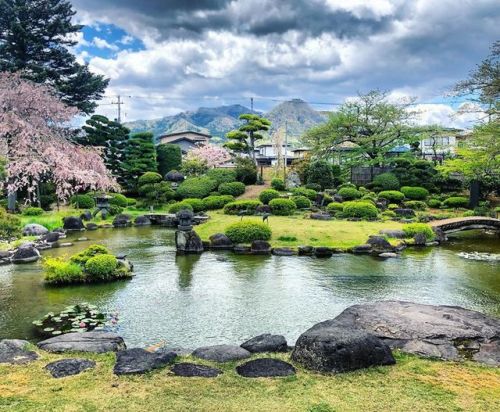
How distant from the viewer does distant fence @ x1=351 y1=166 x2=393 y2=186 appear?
3638 centimetres

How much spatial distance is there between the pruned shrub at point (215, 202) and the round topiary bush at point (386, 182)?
11.5 meters

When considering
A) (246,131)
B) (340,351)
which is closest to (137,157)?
(246,131)

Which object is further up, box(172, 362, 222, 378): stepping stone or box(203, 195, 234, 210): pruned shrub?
box(203, 195, 234, 210): pruned shrub

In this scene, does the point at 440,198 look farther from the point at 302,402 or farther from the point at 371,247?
the point at 302,402

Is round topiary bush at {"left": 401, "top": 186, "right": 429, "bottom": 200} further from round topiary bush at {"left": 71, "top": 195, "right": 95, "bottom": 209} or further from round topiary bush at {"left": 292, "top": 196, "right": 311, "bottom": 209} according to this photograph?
round topiary bush at {"left": 71, "top": 195, "right": 95, "bottom": 209}

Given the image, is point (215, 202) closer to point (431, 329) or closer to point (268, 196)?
point (268, 196)

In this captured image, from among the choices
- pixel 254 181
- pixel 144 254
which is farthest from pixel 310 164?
pixel 144 254

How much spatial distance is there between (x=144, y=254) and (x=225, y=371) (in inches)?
482

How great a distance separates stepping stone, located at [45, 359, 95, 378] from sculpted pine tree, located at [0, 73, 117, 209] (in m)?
4.70

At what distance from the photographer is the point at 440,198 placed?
32156 mm

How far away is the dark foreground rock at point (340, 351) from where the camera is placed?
5.32 meters

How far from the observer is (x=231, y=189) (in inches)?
1334

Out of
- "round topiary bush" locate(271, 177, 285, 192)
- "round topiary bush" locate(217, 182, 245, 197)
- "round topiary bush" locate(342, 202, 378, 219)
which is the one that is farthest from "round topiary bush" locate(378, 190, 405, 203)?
"round topiary bush" locate(217, 182, 245, 197)

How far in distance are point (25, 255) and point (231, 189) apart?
1986 cm
